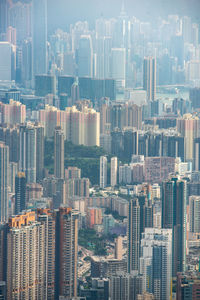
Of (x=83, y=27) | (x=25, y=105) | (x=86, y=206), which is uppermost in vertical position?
(x=83, y=27)

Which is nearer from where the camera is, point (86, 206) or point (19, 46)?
point (86, 206)

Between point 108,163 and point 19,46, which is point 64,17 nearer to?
point 19,46

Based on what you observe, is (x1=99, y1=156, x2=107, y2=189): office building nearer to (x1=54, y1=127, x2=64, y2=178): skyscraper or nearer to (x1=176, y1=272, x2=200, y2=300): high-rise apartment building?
(x1=54, y1=127, x2=64, y2=178): skyscraper

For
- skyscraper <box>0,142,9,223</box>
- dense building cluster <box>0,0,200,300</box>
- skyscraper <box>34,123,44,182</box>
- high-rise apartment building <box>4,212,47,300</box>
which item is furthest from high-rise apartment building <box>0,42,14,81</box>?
high-rise apartment building <box>4,212,47,300</box>

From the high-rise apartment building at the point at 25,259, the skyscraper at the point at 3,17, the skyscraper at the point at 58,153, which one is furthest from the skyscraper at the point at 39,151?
the high-rise apartment building at the point at 25,259

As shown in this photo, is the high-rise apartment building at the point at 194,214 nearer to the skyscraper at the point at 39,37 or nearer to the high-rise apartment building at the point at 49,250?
the high-rise apartment building at the point at 49,250

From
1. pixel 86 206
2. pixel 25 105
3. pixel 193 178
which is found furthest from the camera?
pixel 25 105

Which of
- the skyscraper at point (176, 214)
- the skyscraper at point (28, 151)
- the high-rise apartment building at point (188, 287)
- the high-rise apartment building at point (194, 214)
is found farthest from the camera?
the skyscraper at point (28, 151)

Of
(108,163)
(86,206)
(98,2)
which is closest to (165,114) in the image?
(98,2)
